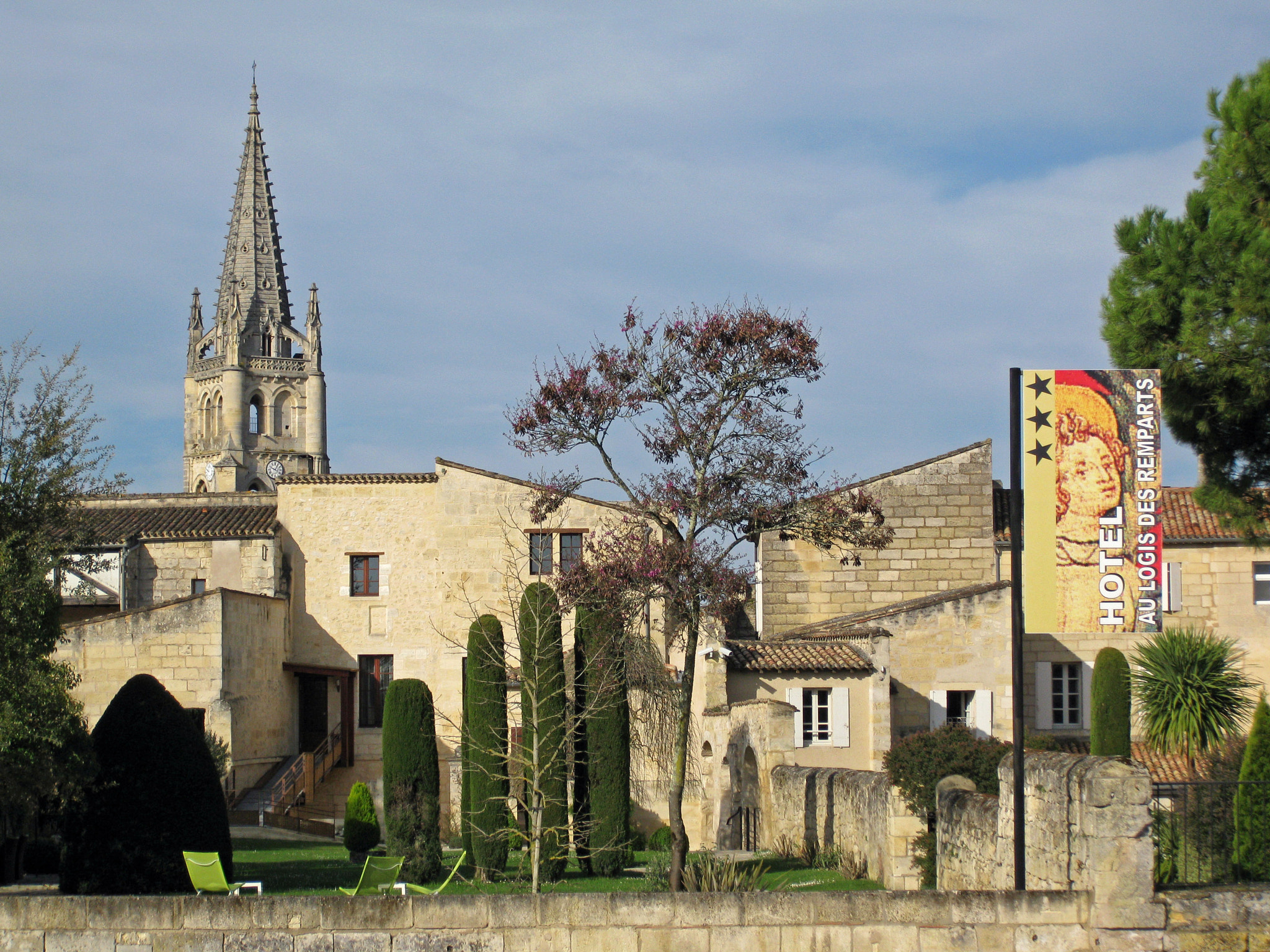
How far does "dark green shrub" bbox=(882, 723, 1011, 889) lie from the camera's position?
55.1 feet

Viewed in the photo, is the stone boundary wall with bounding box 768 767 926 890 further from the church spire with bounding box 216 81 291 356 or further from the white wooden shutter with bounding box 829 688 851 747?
the church spire with bounding box 216 81 291 356

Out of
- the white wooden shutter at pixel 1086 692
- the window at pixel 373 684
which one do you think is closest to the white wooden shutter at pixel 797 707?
the white wooden shutter at pixel 1086 692

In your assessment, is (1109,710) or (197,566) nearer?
(1109,710)

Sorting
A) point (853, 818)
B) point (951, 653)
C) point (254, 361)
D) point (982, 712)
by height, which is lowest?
point (853, 818)

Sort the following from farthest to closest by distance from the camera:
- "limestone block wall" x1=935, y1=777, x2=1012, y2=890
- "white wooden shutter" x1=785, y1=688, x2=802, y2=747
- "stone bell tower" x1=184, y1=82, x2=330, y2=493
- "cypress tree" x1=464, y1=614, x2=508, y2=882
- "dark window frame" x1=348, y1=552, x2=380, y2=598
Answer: "stone bell tower" x1=184, y1=82, x2=330, y2=493
"dark window frame" x1=348, y1=552, x2=380, y2=598
"white wooden shutter" x1=785, y1=688, x2=802, y2=747
"cypress tree" x1=464, y1=614, x2=508, y2=882
"limestone block wall" x1=935, y1=777, x2=1012, y2=890

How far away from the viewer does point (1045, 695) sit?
94.4ft

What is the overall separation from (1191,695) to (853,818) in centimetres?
902

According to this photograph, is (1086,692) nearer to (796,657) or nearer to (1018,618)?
(796,657)

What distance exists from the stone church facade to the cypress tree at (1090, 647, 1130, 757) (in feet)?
13.2

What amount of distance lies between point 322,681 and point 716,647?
45.9ft

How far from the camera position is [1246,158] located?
49.8 ft

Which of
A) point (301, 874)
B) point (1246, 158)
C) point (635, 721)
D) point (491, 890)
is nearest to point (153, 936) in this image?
point (491, 890)

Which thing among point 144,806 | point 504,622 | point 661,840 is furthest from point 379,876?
point 504,622

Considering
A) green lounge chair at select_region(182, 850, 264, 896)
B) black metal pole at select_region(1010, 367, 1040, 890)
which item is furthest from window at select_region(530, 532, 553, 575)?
black metal pole at select_region(1010, 367, 1040, 890)
